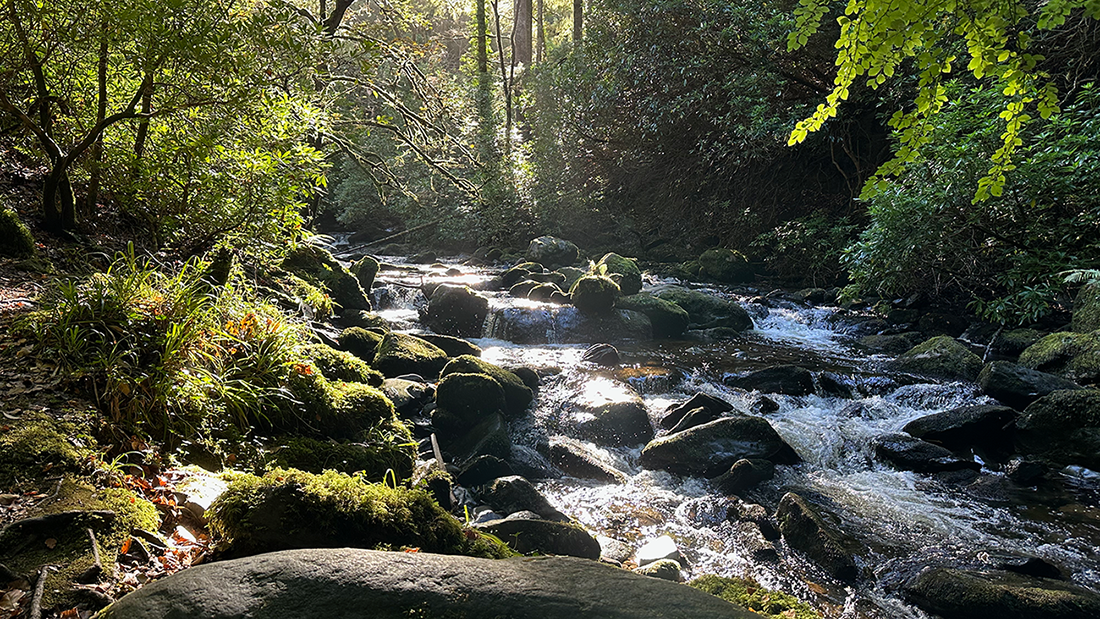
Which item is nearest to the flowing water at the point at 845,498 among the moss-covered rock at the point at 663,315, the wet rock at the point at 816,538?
the wet rock at the point at 816,538

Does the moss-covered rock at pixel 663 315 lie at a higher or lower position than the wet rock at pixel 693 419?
higher

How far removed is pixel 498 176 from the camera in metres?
18.2

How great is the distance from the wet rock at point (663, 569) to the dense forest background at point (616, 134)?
3.20m

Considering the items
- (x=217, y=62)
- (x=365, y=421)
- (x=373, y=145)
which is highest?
(x=373, y=145)

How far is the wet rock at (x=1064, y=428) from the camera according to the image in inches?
241

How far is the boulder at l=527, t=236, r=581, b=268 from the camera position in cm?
1633

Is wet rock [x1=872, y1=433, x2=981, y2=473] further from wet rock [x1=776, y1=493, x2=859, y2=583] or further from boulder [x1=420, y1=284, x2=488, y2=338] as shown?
boulder [x1=420, y1=284, x2=488, y2=338]

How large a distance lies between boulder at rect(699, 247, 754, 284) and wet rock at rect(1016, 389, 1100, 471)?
8.79 m

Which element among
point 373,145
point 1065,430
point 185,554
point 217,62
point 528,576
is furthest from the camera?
point 373,145

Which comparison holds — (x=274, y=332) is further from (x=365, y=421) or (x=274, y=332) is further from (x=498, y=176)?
(x=498, y=176)

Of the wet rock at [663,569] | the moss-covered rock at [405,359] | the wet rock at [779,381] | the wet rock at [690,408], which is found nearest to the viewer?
the wet rock at [663,569]

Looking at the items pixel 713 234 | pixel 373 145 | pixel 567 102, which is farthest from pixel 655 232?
pixel 373 145

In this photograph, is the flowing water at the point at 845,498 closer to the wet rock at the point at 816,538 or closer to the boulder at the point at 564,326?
the wet rock at the point at 816,538

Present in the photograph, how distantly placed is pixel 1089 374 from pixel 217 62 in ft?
31.9
